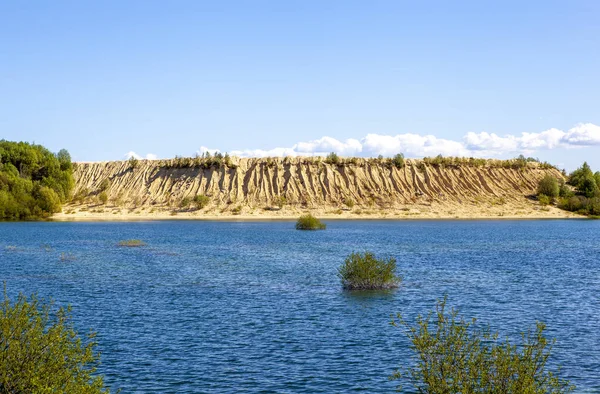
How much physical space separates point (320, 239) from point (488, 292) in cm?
3863

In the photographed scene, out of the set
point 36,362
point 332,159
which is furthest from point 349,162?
point 36,362

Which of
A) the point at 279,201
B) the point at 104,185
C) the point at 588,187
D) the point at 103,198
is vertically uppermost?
the point at 588,187

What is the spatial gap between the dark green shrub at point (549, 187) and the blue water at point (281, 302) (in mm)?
58633

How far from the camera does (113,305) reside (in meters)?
32.5

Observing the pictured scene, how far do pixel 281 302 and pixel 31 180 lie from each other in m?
93.3

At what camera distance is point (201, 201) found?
121 m

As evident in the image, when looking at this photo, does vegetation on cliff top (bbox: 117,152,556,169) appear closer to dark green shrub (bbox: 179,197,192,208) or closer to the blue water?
dark green shrub (bbox: 179,197,192,208)

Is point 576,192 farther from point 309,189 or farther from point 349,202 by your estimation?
point 309,189

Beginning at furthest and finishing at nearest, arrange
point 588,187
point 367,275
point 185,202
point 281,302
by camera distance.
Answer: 1. point 588,187
2. point 185,202
3. point 367,275
4. point 281,302

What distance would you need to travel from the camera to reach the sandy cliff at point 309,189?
120 m

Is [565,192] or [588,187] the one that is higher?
[588,187]

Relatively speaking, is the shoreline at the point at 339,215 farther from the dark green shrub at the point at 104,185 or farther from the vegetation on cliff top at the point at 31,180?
the dark green shrub at the point at 104,185

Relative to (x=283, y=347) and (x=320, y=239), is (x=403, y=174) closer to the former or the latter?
(x=320, y=239)

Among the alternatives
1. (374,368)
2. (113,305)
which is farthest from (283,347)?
(113,305)
